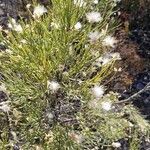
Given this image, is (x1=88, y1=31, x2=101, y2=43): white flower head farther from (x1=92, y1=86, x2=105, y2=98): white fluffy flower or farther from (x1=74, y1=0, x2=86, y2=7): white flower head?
(x1=92, y1=86, x2=105, y2=98): white fluffy flower

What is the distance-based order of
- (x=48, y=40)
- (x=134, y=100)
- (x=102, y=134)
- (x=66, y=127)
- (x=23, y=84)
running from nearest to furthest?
(x=48, y=40) < (x=23, y=84) < (x=66, y=127) < (x=102, y=134) < (x=134, y=100)

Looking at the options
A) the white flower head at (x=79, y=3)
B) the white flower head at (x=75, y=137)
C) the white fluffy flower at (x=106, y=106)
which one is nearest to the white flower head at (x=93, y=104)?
the white fluffy flower at (x=106, y=106)

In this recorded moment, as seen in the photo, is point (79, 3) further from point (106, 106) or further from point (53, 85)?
point (106, 106)

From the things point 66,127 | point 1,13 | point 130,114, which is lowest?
point 66,127

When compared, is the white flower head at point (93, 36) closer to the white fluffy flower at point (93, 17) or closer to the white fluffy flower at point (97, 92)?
the white fluffy flower at point (93, 17)

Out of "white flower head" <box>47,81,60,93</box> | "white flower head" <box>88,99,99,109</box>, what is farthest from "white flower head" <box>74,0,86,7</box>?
"white flower head" <box>88,99,99,109</box>

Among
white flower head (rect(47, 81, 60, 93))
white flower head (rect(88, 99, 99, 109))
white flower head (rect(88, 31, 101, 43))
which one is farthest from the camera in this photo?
white flower head (rect(88, 99, 99, 109))

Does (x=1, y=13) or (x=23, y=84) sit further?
(x=1, y=13)

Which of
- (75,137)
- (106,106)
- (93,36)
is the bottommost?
(75,137)

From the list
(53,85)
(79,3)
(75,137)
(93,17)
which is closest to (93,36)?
(93,17)

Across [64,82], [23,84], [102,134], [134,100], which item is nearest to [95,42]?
[64,82]

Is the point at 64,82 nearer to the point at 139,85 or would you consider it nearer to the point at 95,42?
the point at 95,42
